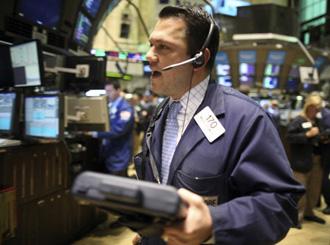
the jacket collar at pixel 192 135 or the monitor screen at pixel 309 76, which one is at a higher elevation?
the monitor screen at pixel 309 76

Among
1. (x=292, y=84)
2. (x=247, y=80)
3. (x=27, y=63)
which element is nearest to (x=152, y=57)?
(x=27, y=63)

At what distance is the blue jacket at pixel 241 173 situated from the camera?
966 mm

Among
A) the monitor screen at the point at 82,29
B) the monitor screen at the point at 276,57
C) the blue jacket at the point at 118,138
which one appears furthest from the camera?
the monitor screen at the point at 276,57

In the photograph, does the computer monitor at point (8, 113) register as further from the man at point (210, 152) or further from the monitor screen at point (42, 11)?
the man at point (210, 152)

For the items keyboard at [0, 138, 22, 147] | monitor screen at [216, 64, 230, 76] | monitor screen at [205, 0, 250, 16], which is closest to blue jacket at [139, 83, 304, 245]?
keyboard at [0, 138, 22, 147]

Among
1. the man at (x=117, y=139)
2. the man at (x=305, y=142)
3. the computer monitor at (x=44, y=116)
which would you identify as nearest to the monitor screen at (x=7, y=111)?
the computer monitor at (x=44, y=116)

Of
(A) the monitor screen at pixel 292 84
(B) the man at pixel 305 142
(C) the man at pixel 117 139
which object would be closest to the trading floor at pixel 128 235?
(B) the man at pixel 305 142

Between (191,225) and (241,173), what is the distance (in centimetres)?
34

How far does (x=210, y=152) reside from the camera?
1128 millimetres

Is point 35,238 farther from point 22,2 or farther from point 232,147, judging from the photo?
point 232,147

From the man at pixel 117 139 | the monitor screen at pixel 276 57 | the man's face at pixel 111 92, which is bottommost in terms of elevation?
the man at pixel 117 139

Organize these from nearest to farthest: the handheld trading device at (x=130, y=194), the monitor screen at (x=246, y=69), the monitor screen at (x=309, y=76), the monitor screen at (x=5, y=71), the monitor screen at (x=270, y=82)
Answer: the handheld trading device at (x=130, y=194) → the monitor screen at (x=5, y=71) → the monitor screen at (x=309, y=76) → the monitor screen at (x=246, y=69) → the monitor screen at (x=270, y=82)

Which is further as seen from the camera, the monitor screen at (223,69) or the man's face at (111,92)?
the monitor screen at (223,69)

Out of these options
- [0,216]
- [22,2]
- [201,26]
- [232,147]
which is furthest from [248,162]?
[22,2]
